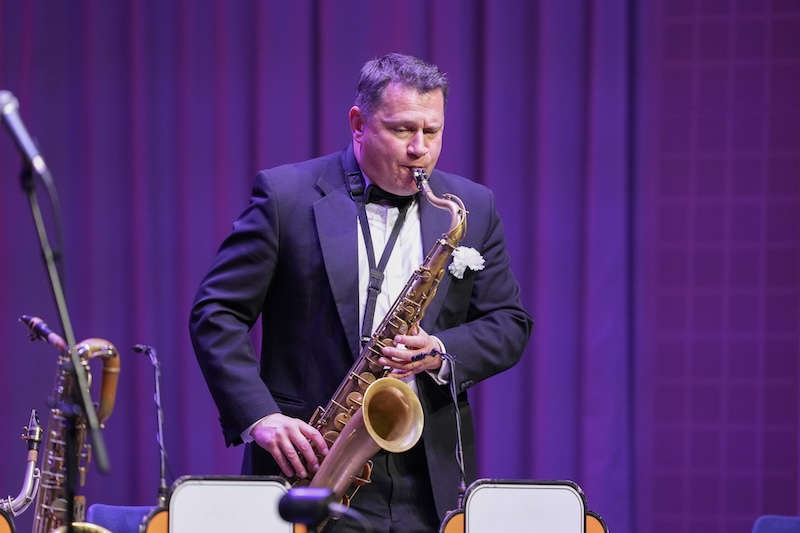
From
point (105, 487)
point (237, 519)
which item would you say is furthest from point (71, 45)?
point (237, 519)

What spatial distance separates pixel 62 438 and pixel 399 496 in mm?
986

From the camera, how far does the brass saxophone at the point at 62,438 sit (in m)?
2.22

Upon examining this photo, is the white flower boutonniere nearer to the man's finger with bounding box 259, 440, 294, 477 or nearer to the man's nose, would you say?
the man's nose

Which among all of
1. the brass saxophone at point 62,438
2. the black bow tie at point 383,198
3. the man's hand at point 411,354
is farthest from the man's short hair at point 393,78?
the brass saxophone at point 62,438

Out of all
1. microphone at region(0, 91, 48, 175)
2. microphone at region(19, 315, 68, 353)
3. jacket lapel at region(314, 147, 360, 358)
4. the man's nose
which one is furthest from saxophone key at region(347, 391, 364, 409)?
microphone at region(0, 91, 48, 175)

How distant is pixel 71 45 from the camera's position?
15.6ft

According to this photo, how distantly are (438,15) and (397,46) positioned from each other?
0.22 meters

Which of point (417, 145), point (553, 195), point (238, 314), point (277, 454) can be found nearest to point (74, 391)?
point (277, 454)

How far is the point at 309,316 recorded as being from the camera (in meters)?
3.08

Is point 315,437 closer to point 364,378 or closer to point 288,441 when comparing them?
point 288,441

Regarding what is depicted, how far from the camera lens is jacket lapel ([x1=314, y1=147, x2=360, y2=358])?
3.04 m

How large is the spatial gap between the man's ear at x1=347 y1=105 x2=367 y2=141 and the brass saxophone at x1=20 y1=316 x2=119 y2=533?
1.10 metres

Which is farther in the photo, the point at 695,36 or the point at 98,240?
the point at 98,240

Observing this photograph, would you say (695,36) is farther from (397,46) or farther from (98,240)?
(98,240)
